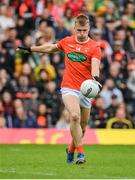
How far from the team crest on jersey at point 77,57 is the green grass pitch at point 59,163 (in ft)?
5.78

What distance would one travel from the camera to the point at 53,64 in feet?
79.6

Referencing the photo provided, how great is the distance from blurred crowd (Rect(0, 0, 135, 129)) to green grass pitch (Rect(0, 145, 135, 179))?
8.47 feet

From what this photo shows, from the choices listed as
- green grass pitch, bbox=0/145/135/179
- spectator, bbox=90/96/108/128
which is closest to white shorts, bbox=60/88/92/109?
green grass pitch, bbox=0/145/135/179

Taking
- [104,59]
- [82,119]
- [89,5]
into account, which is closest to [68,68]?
[82,119]

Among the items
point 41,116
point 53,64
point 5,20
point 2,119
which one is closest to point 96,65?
point 2,119

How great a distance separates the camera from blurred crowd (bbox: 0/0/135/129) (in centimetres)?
2259

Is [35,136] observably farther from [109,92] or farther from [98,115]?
[109,92]

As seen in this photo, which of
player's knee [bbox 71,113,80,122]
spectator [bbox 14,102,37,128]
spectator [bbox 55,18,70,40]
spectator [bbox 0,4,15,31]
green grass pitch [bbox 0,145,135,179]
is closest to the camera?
green grass pitch [bbox 0,145,135,179]

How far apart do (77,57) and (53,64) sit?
1011 cm

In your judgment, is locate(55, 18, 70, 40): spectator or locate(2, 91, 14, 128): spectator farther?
locate(55, 18, 70, 40): spectator

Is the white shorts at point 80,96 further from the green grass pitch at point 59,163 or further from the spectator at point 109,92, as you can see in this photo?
the spectator at point 109,92

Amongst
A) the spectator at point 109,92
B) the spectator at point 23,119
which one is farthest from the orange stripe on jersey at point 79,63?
the spectator at point 109,92

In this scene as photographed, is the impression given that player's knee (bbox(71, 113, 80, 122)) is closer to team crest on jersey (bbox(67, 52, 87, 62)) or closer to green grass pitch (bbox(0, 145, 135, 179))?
green grass pitch (bbox(0, 145, 135, 179))

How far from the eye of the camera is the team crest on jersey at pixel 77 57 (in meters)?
14.1
